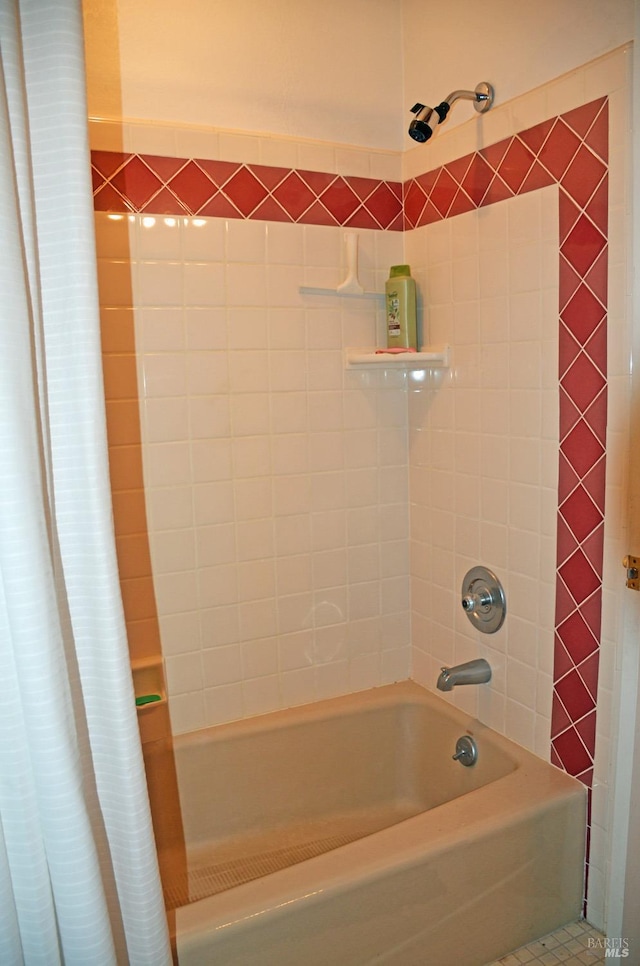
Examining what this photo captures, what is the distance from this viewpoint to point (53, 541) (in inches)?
37.2

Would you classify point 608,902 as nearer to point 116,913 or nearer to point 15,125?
point 116,913

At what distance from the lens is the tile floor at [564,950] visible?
1455 mm

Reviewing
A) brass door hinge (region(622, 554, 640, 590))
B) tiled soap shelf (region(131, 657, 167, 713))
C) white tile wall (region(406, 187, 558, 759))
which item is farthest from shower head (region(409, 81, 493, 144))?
tiled soap shelf (region(131, 657, 167, 713))

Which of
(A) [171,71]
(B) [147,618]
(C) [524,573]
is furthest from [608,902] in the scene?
(A) [171,71]

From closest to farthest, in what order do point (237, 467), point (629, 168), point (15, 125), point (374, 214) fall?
point (15, 125)
point (629, 168)
point (237, 467)
point (374, 214)

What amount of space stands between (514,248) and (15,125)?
1.13 m

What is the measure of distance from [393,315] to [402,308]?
1.6 inches

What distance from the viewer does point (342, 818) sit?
6.48 ft

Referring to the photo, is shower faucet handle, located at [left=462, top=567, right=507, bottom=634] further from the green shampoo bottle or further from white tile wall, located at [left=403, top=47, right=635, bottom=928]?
the green shampoo bottle

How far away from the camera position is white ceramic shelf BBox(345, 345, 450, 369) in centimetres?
185

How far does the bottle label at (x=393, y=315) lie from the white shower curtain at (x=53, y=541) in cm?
116

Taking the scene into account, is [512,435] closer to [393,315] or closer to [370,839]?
[393,315]

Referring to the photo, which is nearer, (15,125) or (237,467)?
(15,125)

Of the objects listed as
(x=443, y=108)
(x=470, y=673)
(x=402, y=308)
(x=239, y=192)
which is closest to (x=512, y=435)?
(x=402, y=308)
